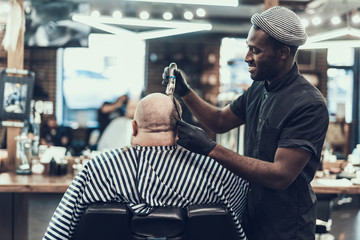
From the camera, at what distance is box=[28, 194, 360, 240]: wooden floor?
9.12 ft

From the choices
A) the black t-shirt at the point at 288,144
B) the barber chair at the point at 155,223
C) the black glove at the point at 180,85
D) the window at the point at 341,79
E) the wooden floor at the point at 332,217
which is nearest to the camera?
the barber chair at the point at 155,223

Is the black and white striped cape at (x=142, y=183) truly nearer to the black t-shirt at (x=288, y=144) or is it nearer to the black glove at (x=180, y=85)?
the black t-shirt at (x=288, y=144)

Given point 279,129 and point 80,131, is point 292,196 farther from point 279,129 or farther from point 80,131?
point 80,131

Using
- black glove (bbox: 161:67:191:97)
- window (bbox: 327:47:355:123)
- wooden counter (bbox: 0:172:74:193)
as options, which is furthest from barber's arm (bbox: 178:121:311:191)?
window (bbox: 327:47:355:123)

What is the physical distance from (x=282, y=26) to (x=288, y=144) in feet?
1.60

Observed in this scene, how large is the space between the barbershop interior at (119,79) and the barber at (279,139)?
29 centimetres

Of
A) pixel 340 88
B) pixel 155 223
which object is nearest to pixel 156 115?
pixel 155 223

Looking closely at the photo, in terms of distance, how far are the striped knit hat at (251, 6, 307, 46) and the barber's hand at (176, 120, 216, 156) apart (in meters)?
0.51

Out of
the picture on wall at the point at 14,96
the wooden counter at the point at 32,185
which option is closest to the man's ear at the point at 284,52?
the wooden counter at the point at 32,185

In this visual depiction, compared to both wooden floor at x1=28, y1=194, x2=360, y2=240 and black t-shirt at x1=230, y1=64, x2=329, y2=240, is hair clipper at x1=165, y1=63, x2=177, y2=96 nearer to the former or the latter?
black t-shirt at x1=230, y1=64, x2=329, y2=240

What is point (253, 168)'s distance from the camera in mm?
1634

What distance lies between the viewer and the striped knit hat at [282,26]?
5.60ft

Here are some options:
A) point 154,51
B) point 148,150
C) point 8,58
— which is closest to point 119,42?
point 154,51

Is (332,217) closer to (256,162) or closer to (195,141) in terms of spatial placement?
(256,162)
